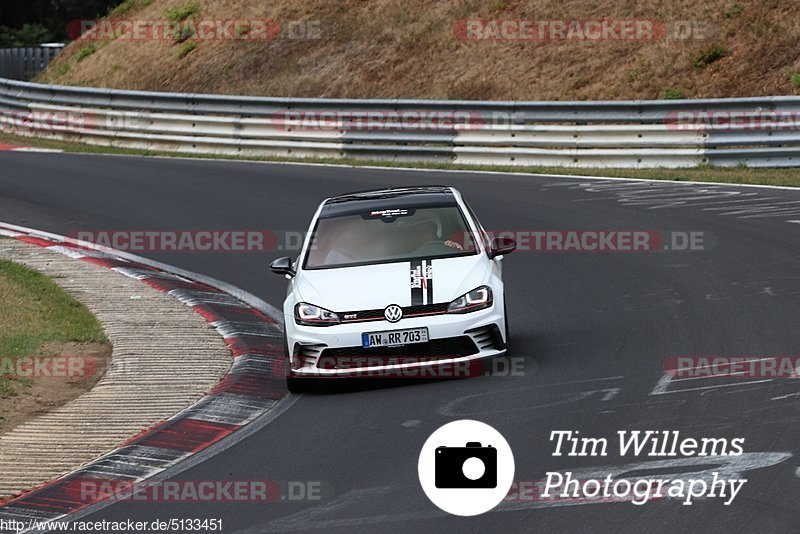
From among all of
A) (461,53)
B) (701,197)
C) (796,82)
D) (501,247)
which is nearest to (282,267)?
(501,247)

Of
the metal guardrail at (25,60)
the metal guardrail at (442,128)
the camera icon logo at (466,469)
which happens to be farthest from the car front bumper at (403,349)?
the metal guardrail at (25,60)

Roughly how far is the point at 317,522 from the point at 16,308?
6.99 meters

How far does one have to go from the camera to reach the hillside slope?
87.4 ft

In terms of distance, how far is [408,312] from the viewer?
977 centimetres

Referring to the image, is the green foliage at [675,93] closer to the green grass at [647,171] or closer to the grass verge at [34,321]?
the green grass at [647,171]

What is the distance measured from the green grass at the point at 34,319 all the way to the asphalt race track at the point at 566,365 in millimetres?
2078

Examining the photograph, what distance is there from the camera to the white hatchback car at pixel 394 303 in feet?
32.0

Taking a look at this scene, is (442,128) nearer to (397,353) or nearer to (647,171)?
(647,171)

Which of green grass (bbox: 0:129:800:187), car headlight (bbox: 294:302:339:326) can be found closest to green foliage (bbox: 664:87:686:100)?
green grass (bbox: 0:129:800:187)

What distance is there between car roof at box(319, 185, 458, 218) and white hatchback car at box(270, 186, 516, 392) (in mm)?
294

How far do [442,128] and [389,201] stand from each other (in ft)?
42.0

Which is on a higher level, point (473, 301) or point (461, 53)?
point (461, 53)

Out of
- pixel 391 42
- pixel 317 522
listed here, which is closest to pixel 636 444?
pixel 317 522

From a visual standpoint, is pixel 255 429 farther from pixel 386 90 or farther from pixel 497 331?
pixel 386 90
